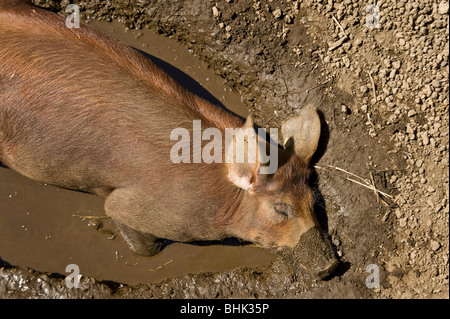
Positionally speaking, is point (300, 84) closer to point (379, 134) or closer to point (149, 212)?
point (379, 134)

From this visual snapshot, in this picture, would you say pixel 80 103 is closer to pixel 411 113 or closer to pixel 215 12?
pixel 215 12

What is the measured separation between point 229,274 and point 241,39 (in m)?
2.68

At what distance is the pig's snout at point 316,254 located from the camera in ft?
13.7

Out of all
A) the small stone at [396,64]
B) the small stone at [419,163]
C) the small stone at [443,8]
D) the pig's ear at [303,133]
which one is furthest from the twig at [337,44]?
the small stone at [419,163]

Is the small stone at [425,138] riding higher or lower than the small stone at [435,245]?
higher

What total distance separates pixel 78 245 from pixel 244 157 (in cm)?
240

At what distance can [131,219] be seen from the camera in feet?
13.9

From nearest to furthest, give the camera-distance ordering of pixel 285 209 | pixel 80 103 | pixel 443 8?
pixel 80 103
pixel 285 209
pixel 443 8

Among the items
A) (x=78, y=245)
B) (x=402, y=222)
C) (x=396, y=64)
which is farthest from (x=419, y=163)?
(x=78, y=245)

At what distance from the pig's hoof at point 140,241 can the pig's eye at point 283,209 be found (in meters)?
1.45

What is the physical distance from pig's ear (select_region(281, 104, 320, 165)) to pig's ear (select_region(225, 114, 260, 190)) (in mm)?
709

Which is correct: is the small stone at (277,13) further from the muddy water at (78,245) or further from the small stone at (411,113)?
the muddy water at (78,245)
